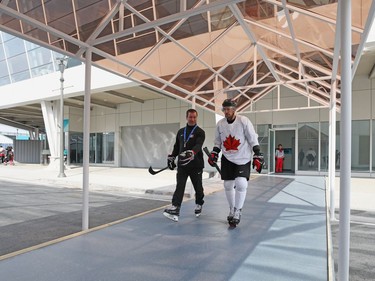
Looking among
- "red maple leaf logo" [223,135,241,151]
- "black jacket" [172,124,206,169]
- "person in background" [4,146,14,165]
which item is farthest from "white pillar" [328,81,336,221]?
"person in background" [4,146,14,165]

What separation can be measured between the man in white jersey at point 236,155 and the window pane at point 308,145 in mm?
11582

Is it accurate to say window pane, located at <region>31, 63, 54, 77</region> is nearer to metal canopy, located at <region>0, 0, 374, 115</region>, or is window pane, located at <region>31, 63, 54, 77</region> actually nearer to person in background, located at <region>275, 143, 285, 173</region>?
metal canopy, located at <region>0, 0, 374, 115</region>

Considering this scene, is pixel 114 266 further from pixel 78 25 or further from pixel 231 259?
pixel 78 25

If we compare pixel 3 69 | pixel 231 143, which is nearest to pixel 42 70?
pixel 3 69

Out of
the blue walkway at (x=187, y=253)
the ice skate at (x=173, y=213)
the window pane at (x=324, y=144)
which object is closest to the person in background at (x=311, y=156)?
the window pane at (x=324, y=144)

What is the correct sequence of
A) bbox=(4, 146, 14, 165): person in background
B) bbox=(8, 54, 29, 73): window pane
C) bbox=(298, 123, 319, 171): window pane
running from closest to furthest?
bbox=(298, 123, 319, 171): window pane → bbox=(8, 54, 29, 73): window pane → bbox=(4, 146, 14, 165): person in background

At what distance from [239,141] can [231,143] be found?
0.12 m

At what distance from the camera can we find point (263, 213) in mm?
5375

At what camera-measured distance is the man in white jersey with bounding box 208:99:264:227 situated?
14.1ft

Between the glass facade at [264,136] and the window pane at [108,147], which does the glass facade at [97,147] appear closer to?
the window pane at [108,147]

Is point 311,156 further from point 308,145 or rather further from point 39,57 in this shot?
point 39,57

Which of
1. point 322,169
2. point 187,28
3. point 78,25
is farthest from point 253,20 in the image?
point 322,169

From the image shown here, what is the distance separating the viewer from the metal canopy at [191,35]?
151 inches

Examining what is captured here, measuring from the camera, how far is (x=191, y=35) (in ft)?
17.8
